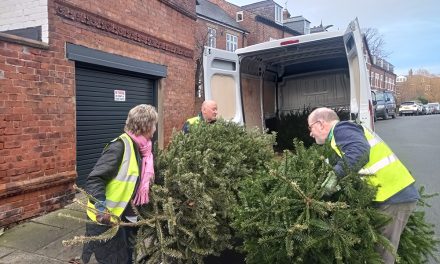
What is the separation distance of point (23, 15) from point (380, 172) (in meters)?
5.15

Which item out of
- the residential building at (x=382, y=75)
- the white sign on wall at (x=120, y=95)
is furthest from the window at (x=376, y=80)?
the white sign on wall at (x=120, y=95)

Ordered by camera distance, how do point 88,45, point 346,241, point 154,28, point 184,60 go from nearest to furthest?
point 346,241 → point 88,45 → point 154,28 → point 184,60

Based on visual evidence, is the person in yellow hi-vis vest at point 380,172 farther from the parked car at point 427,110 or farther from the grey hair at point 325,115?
the parked car at point 427,110

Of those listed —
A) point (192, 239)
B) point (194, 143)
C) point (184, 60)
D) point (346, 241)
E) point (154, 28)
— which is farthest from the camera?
point (184, 60)

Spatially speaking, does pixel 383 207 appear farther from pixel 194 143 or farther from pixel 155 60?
pixel 155 60

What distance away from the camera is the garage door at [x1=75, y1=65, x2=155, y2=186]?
20.3 feet

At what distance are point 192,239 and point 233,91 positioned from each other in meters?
3.46

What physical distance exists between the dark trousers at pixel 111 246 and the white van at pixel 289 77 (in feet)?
9.57

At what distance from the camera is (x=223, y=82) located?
5918 millimetres

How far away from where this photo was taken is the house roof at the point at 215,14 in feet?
85.6

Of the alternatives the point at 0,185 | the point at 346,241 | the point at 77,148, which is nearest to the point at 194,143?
the point at 346,241

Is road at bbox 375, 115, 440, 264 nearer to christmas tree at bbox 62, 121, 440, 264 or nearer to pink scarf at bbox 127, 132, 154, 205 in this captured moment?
christmas tree at bbox 62, 121, 440, 264

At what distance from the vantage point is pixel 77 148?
6.14 m

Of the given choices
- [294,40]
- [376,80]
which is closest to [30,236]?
[294,40]
